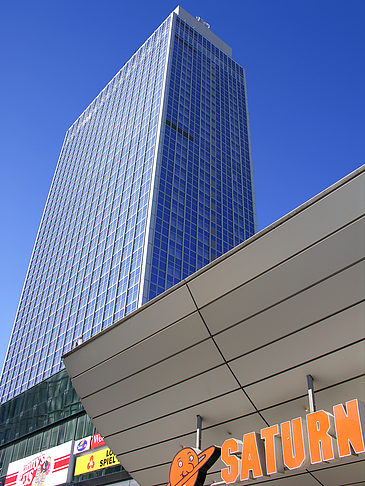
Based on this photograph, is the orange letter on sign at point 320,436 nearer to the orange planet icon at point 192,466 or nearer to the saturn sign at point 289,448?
the saturn sign at point 289,448

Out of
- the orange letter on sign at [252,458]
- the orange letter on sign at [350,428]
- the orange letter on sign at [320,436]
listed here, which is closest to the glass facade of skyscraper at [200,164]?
the orange letter on sign at [252,458]

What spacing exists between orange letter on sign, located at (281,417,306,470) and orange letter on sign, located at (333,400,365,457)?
1109mm

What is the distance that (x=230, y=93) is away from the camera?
317 feet

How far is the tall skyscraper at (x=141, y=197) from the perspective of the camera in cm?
6069

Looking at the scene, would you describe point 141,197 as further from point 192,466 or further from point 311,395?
point 311,395

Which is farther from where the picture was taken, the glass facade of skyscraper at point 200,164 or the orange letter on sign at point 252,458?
the glass facade of skyscraper at point 200,164

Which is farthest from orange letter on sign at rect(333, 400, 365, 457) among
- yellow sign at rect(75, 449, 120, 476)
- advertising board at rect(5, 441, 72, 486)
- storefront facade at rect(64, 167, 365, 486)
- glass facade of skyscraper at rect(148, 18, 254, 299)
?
glass facade of skyscraper at rect(148, 18, 254, 299)

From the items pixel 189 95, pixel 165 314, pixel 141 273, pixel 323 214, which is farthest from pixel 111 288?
pixel 323 214

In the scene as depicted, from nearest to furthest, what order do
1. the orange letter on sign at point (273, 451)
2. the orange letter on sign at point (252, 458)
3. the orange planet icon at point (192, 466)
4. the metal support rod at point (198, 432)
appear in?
the orange letter on sign at point (273, 451) → the orange letter on sign at point (252, 458) → the orange planet icon at point (192, 466) → the metal support rod at point (198, 432)

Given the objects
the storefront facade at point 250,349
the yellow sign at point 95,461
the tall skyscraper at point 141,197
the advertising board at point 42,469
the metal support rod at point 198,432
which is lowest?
the metal support rod at point 198,432

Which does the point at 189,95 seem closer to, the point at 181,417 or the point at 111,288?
the point at 111,288

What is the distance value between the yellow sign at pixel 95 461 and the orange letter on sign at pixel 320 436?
2499cm

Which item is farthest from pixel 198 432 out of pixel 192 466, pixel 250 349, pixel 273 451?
pixel 250 349

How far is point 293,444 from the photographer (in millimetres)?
11984
